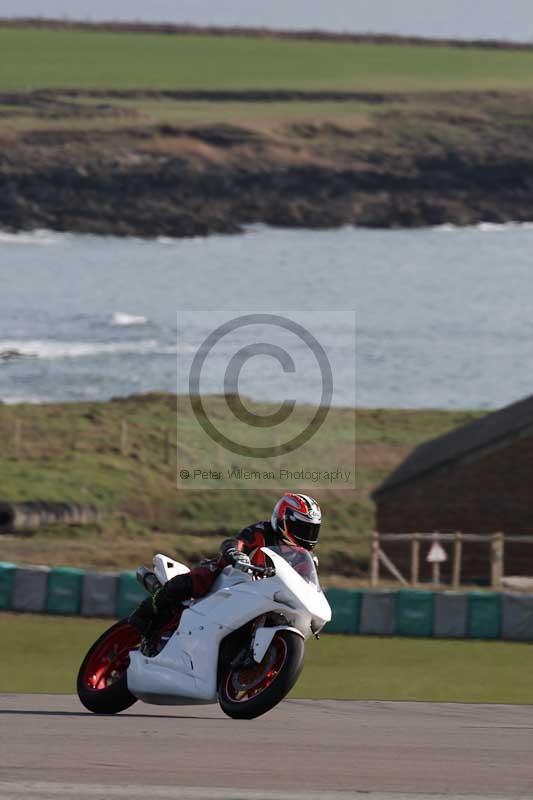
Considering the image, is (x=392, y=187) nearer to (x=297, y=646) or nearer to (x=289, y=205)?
(x=289, y=205)

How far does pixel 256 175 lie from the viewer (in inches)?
4454

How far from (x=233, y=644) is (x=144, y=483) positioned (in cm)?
3333

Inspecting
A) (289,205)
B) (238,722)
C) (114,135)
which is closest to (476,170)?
(289,205)

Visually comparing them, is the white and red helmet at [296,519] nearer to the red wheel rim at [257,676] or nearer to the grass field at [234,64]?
the red wheel rim at [257,676]

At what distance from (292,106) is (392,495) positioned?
282ft

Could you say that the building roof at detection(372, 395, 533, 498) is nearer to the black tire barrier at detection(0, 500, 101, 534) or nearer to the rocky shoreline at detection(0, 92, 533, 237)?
the black tire barrier at detection(0, 500, 101, 534)

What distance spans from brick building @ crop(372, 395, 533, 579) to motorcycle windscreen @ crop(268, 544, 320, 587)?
20.0 metres

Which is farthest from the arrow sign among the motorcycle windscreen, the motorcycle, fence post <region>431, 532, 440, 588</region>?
the motorcycle windscreen

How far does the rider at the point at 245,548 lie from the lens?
1293cm

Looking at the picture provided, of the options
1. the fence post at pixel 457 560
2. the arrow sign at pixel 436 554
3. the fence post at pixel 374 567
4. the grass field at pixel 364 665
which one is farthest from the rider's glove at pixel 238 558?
the arrow sign at pixel 436 554

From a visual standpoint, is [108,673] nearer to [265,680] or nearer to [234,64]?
[265,680]

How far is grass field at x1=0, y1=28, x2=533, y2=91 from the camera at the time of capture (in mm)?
114375

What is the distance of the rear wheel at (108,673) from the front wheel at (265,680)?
44.7 inches

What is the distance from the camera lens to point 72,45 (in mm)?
120312
